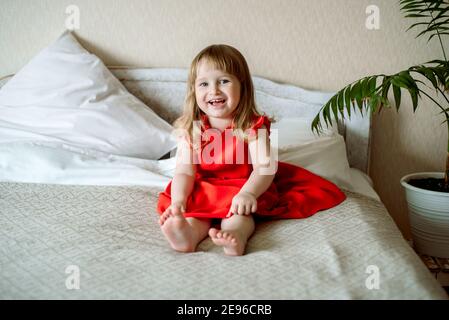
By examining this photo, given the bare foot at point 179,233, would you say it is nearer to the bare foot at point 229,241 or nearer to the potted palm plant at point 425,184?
the bare foot at point 229,241

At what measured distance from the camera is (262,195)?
1.40 meters

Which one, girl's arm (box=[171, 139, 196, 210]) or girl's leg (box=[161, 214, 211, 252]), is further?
girl's arm (box=[171, 139, 196, 210])

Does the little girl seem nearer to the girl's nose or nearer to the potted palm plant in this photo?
the girl's nose

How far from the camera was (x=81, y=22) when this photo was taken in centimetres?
222

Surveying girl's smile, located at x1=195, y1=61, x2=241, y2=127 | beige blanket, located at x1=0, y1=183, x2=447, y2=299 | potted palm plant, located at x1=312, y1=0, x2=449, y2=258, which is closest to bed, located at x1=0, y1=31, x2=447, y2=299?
beige blanket, located at x1=0, y1=183, x2=447, y2=299

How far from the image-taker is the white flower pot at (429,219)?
179 cm

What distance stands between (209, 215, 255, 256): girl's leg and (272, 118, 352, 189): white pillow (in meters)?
0.55

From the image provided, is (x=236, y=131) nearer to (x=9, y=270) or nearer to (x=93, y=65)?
(x=9, y=270)

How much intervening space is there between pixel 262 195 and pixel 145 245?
436 millimetres

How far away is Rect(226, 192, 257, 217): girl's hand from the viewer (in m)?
1.23

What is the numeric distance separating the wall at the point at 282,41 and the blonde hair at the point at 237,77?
2.38 ft

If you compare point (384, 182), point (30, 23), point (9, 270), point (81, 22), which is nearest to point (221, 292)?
point (9, 270)

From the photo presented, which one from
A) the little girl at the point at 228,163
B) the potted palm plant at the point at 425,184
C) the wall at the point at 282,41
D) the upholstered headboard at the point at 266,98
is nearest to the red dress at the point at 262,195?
the little girl at the point at 228,163

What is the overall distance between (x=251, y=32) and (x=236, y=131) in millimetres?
863
